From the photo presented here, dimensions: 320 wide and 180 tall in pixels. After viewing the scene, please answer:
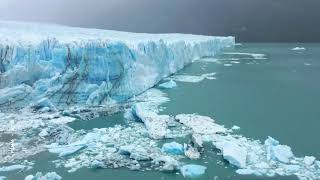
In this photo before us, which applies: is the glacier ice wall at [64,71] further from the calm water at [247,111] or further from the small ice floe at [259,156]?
the small ice floe at [259,156]

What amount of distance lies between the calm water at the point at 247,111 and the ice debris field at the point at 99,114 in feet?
0.64

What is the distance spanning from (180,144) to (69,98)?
13.5ft

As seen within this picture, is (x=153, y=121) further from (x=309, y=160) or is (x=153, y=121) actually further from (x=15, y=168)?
(x=309, y=160)

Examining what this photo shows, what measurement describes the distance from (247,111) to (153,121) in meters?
2.96

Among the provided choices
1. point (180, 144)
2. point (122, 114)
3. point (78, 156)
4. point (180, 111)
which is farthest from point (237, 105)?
point (78, 156)

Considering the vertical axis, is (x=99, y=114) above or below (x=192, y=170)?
above

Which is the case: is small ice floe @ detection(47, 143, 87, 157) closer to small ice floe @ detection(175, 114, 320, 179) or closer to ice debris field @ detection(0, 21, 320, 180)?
ice debris field @ detection(0, 21, 320, 180)

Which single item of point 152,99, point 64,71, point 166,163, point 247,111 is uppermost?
point 64,71

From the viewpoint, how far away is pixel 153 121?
Answer: 8.23 meters

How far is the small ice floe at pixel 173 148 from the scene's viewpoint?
6.57 meters

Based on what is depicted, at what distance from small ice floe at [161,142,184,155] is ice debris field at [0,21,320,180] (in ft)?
0.06

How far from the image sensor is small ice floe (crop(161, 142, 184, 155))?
259 inches

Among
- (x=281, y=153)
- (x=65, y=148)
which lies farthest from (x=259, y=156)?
(x=65, y=148)

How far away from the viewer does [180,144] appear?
6.86 metres
